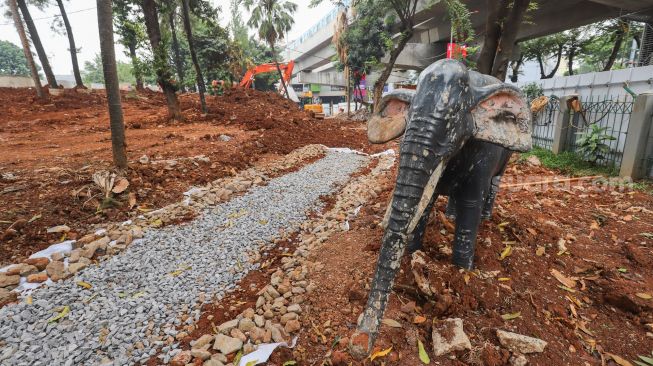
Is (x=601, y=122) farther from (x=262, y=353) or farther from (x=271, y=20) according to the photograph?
(x=271, y=20)

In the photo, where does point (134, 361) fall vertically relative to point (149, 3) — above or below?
below

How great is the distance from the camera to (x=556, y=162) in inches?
318

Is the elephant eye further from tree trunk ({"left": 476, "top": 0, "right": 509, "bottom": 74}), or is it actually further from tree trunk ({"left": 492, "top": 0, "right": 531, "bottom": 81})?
tree trunk ({"left": 476, "top": 0, "right": 509, "bottom": 74})

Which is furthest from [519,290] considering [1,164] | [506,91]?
[1,164]

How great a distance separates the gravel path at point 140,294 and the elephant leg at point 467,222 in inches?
87.9

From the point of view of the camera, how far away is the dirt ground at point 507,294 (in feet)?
7.36

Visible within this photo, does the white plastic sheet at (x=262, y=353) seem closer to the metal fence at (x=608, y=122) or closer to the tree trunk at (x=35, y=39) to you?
the metal fence at (x=608, y=122)

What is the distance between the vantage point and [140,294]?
3068 mm

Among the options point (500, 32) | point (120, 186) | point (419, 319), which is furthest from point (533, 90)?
point (120, 186)

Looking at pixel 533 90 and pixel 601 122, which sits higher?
pixel 533 90

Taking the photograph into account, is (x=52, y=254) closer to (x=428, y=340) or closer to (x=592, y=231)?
(x=428, y=340)

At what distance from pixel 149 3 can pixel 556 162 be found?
1241 centimetres

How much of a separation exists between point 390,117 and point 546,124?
918cm

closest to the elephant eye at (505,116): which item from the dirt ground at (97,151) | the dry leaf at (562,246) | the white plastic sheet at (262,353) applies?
the dry leaf at (562,246)
